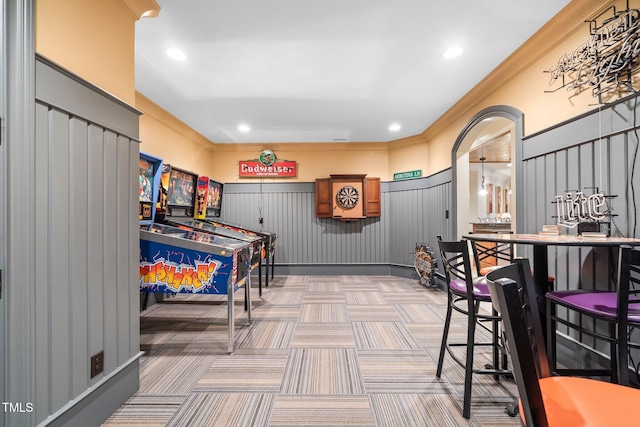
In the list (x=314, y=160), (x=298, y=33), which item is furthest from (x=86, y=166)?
(x=314, y=160)

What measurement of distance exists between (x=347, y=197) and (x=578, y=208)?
3.96 metres

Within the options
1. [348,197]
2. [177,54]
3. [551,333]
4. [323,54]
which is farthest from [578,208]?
[348,197]

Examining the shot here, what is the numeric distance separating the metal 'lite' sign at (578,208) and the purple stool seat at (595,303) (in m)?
0.59

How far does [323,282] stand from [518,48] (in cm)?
436

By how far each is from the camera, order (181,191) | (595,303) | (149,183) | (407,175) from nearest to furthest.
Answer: (595,303)
(149,183)
(181,191)
(407,175)

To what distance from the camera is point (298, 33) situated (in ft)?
7.97

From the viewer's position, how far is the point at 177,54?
271 centimetres

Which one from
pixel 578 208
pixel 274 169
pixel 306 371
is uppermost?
pixel 274 169

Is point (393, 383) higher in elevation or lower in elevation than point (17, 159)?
lower

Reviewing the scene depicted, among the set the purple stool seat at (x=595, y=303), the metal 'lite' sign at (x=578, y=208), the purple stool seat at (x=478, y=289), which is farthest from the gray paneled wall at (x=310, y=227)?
the purple stool seat at (x=595, y=303)

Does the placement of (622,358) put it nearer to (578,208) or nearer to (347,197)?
(578,208)

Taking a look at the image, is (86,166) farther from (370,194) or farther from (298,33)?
(370,194)

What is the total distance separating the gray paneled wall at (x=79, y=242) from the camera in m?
1.33

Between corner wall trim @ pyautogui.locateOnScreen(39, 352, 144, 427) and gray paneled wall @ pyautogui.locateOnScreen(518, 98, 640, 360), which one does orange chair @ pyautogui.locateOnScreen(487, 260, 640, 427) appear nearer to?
gray paneled wall @ pyautogui.locateOnScreen(518, 98, 640, 360)
